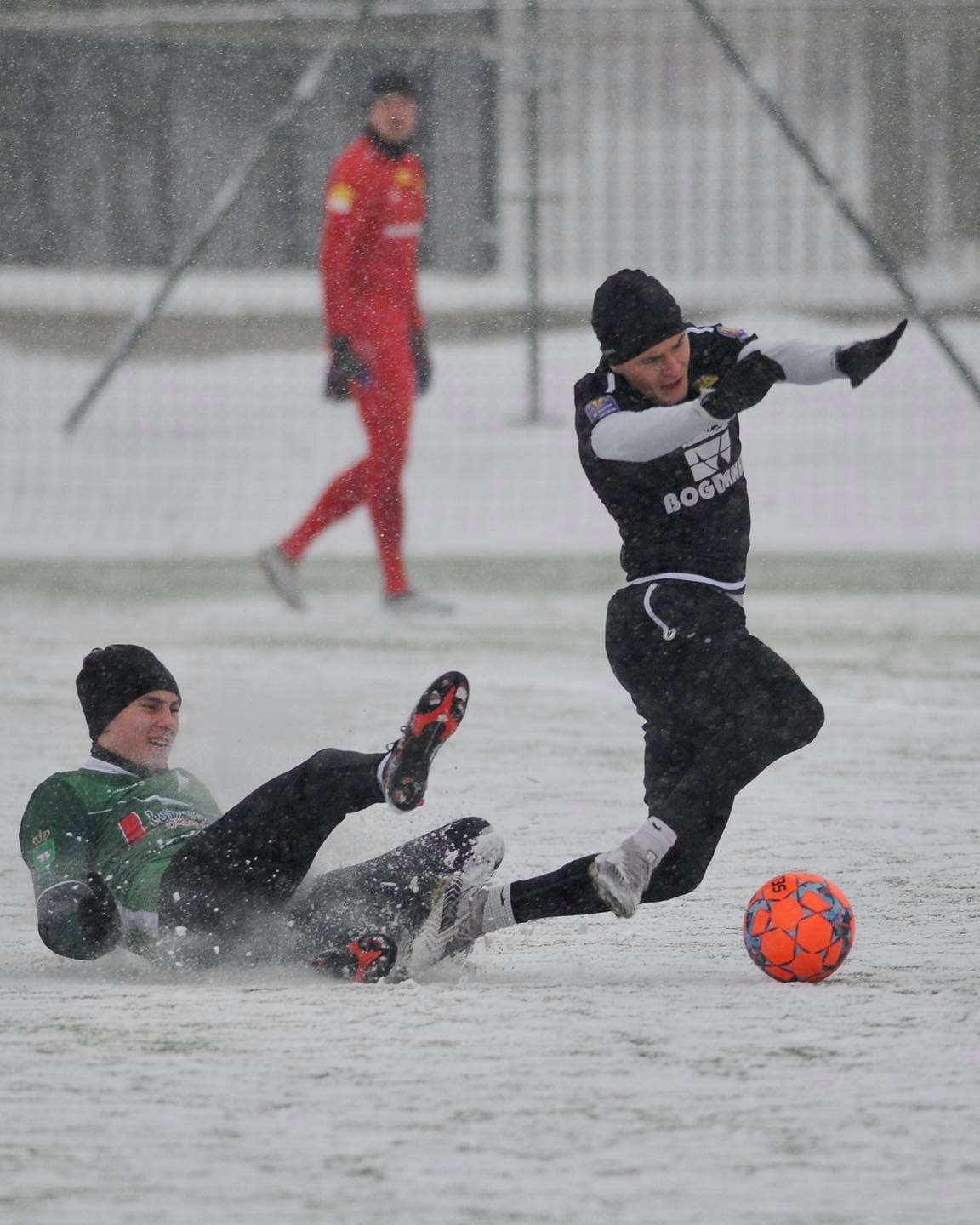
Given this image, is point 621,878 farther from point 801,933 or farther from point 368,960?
point 368,960

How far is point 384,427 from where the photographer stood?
8.78 metres

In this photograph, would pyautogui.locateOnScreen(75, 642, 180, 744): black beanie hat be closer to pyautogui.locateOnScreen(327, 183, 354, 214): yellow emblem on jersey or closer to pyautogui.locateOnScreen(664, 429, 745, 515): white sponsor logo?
pyautogui.locateOnScreen(664, 429, 745, 515): white sponsor logo

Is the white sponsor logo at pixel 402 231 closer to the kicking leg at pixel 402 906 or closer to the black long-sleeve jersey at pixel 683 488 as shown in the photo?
the black long-sleeve jersey at pixel 683 488

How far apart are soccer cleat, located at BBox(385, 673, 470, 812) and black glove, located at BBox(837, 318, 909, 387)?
977 millimetres

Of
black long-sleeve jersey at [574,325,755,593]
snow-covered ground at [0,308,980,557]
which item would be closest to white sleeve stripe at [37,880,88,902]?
black long-sleeve jersey at [574,325,755,593]

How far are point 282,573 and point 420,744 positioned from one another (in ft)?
16.9

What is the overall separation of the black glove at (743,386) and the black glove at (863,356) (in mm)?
129

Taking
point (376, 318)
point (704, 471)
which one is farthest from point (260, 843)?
point (376, 318)

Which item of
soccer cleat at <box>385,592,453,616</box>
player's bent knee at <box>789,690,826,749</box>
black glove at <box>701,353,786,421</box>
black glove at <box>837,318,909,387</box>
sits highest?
black glove at <box>837,318,909,387</box>

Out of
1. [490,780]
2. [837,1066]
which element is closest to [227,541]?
[490,780]

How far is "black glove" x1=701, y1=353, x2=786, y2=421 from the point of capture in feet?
12.4

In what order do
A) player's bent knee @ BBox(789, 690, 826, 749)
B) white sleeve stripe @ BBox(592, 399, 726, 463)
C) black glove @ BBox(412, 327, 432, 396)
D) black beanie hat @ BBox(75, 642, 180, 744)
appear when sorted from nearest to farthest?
1. white sleeve stripe @ BBox(592, 399, 726, 463)
2. player's bent knee @ BBox(789, 690, 826, 749)
3. black beanie hat @ BBox(75, 642, 180, 744)
4. black glove @ BBox(412, 327, 432, 396)

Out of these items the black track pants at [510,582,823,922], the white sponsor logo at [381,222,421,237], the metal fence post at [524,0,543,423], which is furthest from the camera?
the metal fence post at [524,0,543,423]

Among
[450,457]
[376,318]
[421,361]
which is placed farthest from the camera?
[450,457]
